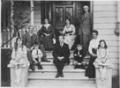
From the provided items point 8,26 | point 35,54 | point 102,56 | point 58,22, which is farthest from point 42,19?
point 102,56

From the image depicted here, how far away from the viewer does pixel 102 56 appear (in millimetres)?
8812

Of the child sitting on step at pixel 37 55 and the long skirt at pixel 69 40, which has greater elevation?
the long skirt at pixel 69 40

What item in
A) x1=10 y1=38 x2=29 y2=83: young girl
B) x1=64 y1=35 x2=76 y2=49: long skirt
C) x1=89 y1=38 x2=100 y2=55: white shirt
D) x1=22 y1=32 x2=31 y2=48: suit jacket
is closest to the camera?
x1=10 y1=38 x2=29 y2=83: young girl

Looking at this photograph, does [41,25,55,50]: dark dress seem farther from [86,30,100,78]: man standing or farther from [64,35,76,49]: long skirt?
[86,30,100,78]: man standing

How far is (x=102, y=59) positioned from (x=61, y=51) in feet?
4.20

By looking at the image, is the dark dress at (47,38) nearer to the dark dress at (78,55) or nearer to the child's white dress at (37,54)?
the child's white dress at (37,54)

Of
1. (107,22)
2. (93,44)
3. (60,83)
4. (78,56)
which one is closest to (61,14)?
(107,22)

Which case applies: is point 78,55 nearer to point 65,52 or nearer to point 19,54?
point 65,52

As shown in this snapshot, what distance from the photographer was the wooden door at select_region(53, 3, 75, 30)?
1212 centimetres

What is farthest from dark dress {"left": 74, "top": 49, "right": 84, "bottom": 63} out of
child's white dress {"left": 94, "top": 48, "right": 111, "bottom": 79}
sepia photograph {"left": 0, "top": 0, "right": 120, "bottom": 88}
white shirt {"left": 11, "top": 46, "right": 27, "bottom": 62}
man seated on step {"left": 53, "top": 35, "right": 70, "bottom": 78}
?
white shirt {"left": 11, "top": 46, "right": 27, "bottom": 62}

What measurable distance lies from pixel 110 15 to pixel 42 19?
2.92 m

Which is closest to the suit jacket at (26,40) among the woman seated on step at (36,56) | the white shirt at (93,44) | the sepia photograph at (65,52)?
the sepia photograph at (65,52)

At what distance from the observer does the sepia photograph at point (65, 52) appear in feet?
29.3

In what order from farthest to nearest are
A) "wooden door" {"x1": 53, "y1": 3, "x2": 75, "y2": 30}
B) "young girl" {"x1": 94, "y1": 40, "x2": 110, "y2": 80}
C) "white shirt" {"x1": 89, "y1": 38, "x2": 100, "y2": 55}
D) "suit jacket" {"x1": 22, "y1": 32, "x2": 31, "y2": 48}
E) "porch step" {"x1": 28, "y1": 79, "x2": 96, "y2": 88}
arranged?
1. "wooden door" {"x1": 53, "y1": 3, "x2": 75, "y2": 30}
2. "suit jacket" {"x1": 22, "y1": 32, "x2": 31, "y2": 48}
3. "white shirt" {"x1": 89, "y1": 38, "x2": 100, "y2": 55}
4. "porch step" {"x1": 28, "y1": 79, "x2": 96, "y2": 88}
5. "young girl" {"x1": 94, "y1": 40, "x2": 110, "y2": 80}
